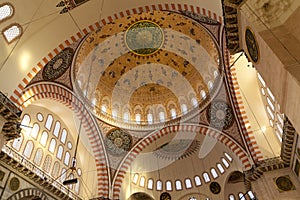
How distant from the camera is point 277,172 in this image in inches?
387

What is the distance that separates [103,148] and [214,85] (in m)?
6.93

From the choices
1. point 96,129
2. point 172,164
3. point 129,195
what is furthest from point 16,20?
point 172,164

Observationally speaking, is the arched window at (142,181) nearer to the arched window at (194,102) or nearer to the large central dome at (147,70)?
the large central dome at (147,70)

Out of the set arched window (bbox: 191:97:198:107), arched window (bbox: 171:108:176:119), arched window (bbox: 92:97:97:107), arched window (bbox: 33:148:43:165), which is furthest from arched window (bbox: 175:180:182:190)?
arched window (bbox: 33:148:43:165)

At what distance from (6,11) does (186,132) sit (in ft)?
35.9

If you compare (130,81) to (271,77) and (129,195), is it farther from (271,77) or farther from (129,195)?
(271,77)

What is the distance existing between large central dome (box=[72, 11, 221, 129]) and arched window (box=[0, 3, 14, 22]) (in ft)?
19.1

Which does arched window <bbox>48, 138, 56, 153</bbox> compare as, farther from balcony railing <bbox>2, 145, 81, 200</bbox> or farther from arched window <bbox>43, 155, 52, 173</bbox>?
balcony railing <bbox>2, 145, 81, 200</bbox>

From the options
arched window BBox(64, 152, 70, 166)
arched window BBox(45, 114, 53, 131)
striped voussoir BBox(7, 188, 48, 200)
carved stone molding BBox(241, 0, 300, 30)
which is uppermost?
arched window BBox(45, 114, 53, 131)

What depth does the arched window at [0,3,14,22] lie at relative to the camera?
665 cm

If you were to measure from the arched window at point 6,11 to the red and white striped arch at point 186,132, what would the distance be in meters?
9.60

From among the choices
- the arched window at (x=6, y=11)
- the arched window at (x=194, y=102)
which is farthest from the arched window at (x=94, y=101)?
the arched window at (x=6, y=11)

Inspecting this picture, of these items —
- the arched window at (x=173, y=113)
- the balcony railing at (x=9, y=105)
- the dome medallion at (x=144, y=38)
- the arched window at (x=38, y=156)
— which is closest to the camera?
the balcony railing at (x=9, y=105)

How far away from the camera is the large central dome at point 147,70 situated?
13766 mm
